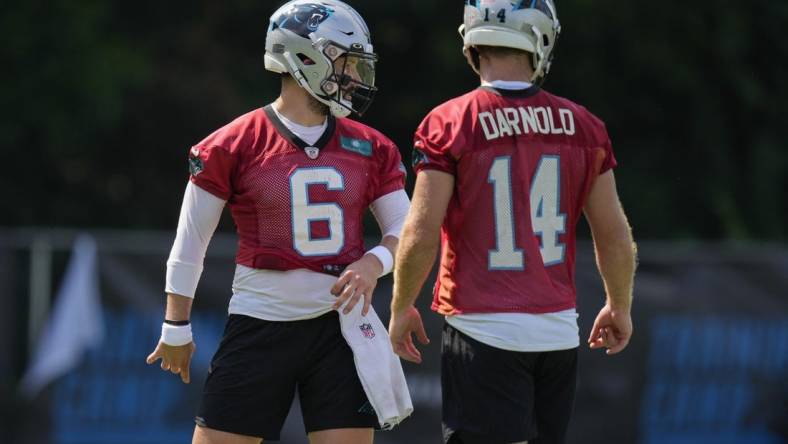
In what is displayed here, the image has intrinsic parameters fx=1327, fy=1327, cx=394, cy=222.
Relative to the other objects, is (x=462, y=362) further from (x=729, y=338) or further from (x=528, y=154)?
(x=729, y=338)

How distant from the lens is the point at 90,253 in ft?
27.8

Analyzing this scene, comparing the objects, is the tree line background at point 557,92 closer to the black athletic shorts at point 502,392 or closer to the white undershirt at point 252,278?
the white undershirt at point 252,278

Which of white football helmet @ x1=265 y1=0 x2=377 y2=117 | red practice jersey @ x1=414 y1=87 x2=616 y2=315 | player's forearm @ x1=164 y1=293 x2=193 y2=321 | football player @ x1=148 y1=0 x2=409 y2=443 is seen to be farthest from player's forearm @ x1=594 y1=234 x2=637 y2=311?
player's forearm @ x1=164 y1=293 x2=193 y2=321

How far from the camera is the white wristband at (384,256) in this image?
461cm

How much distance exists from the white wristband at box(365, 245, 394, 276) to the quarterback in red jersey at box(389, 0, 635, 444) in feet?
0.57

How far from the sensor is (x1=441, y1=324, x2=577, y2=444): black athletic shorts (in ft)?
14.2

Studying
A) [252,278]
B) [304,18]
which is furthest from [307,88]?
[252,278]

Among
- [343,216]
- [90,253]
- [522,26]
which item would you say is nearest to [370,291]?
[343,216]

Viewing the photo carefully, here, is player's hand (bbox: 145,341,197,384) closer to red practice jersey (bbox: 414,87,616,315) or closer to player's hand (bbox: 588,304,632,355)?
red practice jersey (bbox: 414,87,616,315)

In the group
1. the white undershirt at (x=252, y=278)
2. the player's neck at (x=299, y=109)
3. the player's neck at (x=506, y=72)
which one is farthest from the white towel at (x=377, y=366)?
the player's neck at (x=506, y=72)

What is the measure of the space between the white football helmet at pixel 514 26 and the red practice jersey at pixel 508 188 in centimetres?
16

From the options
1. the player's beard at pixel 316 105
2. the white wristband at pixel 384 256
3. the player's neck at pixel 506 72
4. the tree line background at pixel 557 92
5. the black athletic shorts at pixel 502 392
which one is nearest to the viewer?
the black athletic shorts at pixel 502 392

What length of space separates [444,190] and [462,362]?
22.7 inches

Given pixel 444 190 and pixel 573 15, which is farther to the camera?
pixel 573 15
